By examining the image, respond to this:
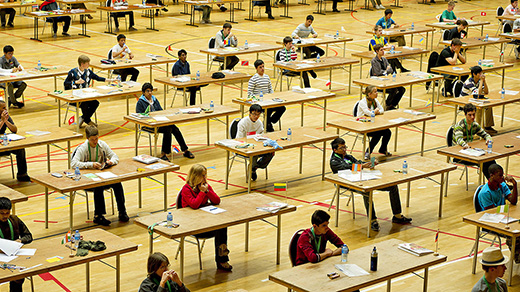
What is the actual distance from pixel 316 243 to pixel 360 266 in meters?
0.59

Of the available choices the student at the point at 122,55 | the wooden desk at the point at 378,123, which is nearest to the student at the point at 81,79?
the student at the point at 122,55

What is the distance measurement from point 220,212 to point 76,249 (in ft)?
6.47

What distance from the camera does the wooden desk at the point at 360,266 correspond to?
7.80m

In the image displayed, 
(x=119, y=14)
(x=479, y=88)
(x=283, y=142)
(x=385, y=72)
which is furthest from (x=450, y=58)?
(x=119, y=14)

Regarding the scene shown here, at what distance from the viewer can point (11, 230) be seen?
8.76 metres

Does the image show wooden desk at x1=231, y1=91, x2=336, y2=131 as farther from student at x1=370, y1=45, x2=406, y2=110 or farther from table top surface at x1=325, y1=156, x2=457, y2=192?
table top surface at x1=325, y1=156, x2=457, y2=192

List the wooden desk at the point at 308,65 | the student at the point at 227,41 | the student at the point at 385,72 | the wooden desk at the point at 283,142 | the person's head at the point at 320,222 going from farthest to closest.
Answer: the student at the point at 227,41 → the wooden desk at the point at 308,65 → the student at the point at 385,72 → the wooden desk at the point at 283,142 → the person's head at the point at 320,222

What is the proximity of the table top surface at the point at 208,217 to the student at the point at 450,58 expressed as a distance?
408 inches

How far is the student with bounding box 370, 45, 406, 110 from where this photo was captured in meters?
17.8

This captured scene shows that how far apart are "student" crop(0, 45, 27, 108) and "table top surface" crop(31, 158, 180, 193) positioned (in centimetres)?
660

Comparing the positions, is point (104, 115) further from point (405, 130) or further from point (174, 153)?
point (405, 130)

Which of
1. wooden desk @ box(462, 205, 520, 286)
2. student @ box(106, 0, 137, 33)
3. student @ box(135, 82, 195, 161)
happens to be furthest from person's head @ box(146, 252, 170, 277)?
student @ box(106, 0, 137, 33)

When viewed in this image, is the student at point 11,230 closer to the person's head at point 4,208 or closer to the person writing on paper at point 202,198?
the person's head at point 4,208

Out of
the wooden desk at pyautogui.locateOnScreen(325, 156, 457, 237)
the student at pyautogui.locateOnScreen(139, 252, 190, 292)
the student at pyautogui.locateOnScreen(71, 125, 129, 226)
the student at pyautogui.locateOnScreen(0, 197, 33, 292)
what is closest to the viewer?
the student at pyautogui.locateOnScreen(139, 252, 190, 292)
